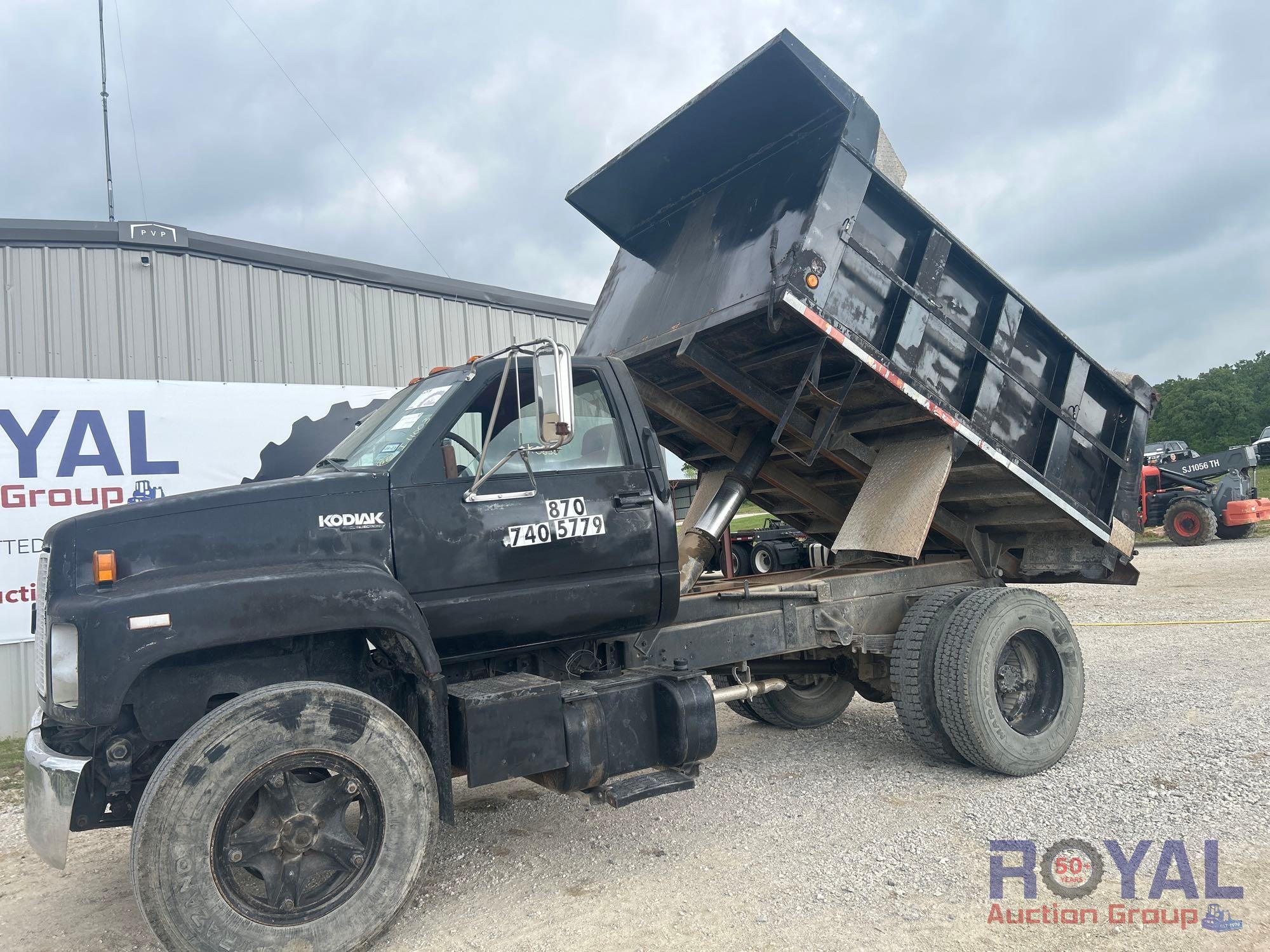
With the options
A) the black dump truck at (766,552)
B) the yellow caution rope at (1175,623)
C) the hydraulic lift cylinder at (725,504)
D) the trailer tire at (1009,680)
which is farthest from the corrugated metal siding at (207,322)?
the yellow caution rope at (1175,623)

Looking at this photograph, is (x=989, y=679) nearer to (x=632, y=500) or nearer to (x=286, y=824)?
(x=632, y=500)

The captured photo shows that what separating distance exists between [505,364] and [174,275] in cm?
626

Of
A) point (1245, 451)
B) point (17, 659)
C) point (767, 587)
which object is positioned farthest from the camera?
point (1245, 451)

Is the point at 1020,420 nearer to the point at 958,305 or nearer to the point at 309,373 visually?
the point at 958,305

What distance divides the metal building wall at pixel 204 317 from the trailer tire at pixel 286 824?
588cm

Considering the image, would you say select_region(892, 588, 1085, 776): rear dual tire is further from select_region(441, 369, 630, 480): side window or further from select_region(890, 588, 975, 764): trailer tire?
select_region(441, 369, 630, 480): side window

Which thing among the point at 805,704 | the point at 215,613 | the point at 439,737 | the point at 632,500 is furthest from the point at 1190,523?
the point at 215,613

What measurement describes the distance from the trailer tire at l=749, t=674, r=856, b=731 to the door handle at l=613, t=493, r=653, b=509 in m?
2.69

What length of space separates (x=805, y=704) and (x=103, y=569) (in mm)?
4879

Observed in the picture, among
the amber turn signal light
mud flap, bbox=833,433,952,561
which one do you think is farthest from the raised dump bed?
the amber turn signal light

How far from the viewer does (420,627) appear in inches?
149

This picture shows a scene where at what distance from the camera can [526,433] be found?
4.37 m

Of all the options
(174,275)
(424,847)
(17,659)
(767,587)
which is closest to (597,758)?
(424,847)

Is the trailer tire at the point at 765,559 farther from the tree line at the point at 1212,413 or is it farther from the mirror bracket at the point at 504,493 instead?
the tree line at the point at 1212,413
